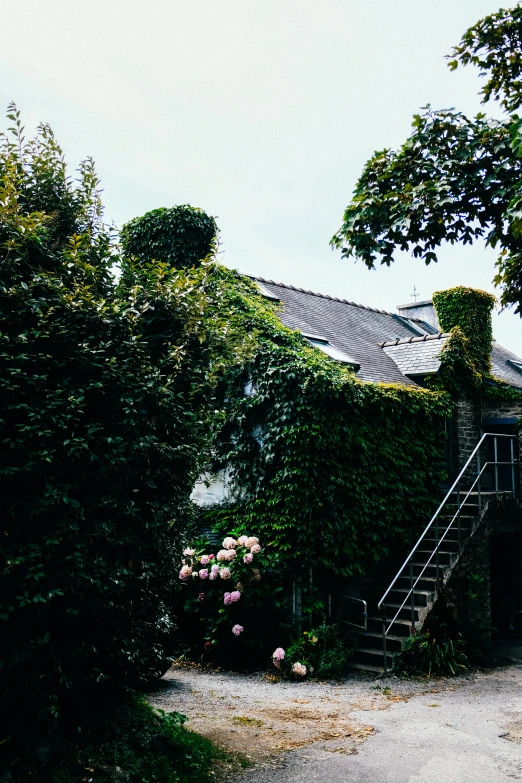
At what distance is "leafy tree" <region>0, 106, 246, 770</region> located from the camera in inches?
194

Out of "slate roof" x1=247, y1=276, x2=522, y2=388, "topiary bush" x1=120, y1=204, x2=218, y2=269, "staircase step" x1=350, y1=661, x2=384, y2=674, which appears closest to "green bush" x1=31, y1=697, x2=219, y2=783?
"staircase step" x1=350, y1=661, x2=384, y2=674

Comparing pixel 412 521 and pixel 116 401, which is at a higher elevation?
pixel 116 401

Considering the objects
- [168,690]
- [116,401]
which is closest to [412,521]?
[168,690]

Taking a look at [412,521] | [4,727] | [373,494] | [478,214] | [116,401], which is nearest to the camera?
[4,727]

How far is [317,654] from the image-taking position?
10266 millimetres

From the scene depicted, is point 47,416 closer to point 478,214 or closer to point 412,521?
point 478,214

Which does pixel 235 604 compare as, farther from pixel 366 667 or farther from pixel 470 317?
pixel 470 317

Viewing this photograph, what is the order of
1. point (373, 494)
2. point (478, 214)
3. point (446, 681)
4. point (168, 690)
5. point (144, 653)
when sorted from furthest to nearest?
point (373, 494) → point (446, 681) → point (168, 690) → point (478, 214) → point (144, 653)

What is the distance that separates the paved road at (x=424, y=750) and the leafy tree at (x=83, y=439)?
1807 millimetres

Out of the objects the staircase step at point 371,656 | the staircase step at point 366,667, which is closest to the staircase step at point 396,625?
the staircase step at point 371,656

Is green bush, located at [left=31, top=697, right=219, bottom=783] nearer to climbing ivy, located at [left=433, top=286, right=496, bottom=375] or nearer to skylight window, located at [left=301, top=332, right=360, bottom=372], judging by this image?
skylight window, located at [left=301, top=332, right=360, bottom=372]

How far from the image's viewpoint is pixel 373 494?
39.8 feet

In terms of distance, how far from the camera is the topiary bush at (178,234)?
555 inches

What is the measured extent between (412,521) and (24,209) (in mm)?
9548
